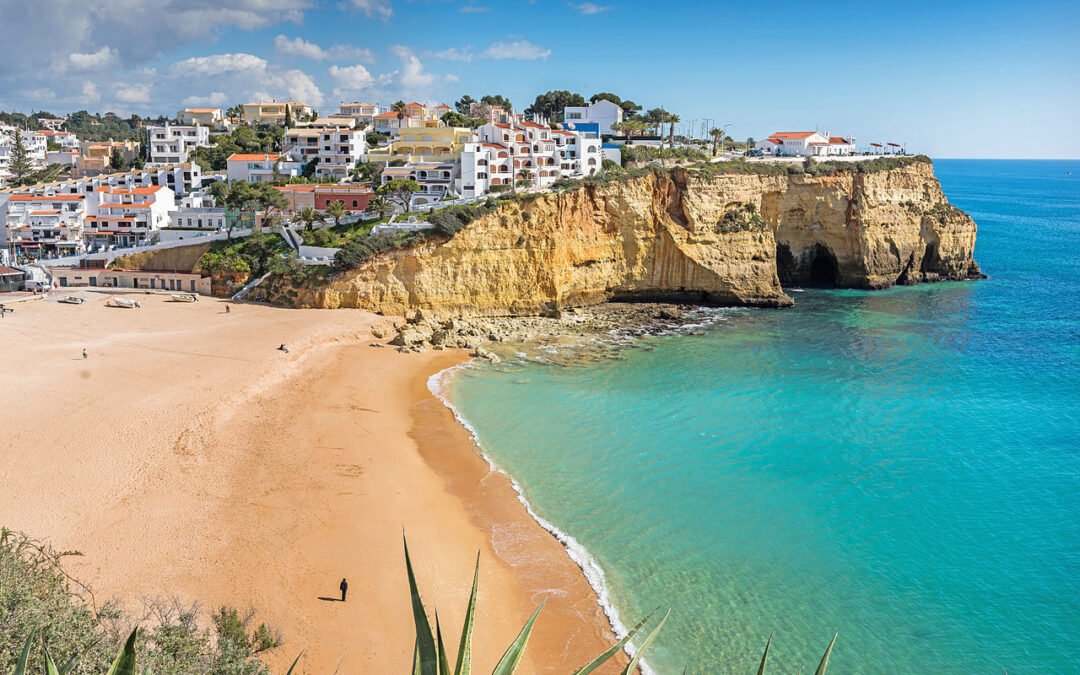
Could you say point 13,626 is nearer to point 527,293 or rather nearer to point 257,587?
point 257,587

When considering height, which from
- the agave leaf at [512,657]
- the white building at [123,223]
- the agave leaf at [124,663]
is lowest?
the agave leaf at [124,663]

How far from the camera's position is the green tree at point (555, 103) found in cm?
9588

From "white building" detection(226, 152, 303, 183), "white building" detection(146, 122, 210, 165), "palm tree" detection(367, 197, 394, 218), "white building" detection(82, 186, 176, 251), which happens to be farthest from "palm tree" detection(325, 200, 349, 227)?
"white building" detection(146, 122, 210, 165)

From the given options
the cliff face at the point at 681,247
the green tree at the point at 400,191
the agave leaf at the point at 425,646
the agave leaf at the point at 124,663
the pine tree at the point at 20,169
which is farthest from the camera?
the pine tree at the point at 20,169

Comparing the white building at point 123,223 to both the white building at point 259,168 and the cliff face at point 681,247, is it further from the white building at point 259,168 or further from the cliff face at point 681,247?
the cliff face at point 681,247

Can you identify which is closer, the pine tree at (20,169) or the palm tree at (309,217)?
the palm tree at (309,217)

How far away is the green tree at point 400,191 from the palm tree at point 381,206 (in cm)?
157

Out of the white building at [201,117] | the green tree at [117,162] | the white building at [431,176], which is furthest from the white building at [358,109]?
the white building at [431,176]

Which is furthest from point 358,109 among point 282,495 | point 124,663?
point 124,663

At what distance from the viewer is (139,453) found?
23812mm

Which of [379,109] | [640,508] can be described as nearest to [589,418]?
[640,508]

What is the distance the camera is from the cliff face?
4309 cm

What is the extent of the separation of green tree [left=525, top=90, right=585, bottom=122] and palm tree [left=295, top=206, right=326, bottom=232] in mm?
51989

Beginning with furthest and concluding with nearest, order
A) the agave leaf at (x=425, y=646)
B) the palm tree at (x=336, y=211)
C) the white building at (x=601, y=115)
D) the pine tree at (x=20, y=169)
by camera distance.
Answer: the white building at (x=601, y=115), the pine tree at (x=20, y=169), the palm tree at (x=336, y=211), the agave leaf at (x=425, y=646)
